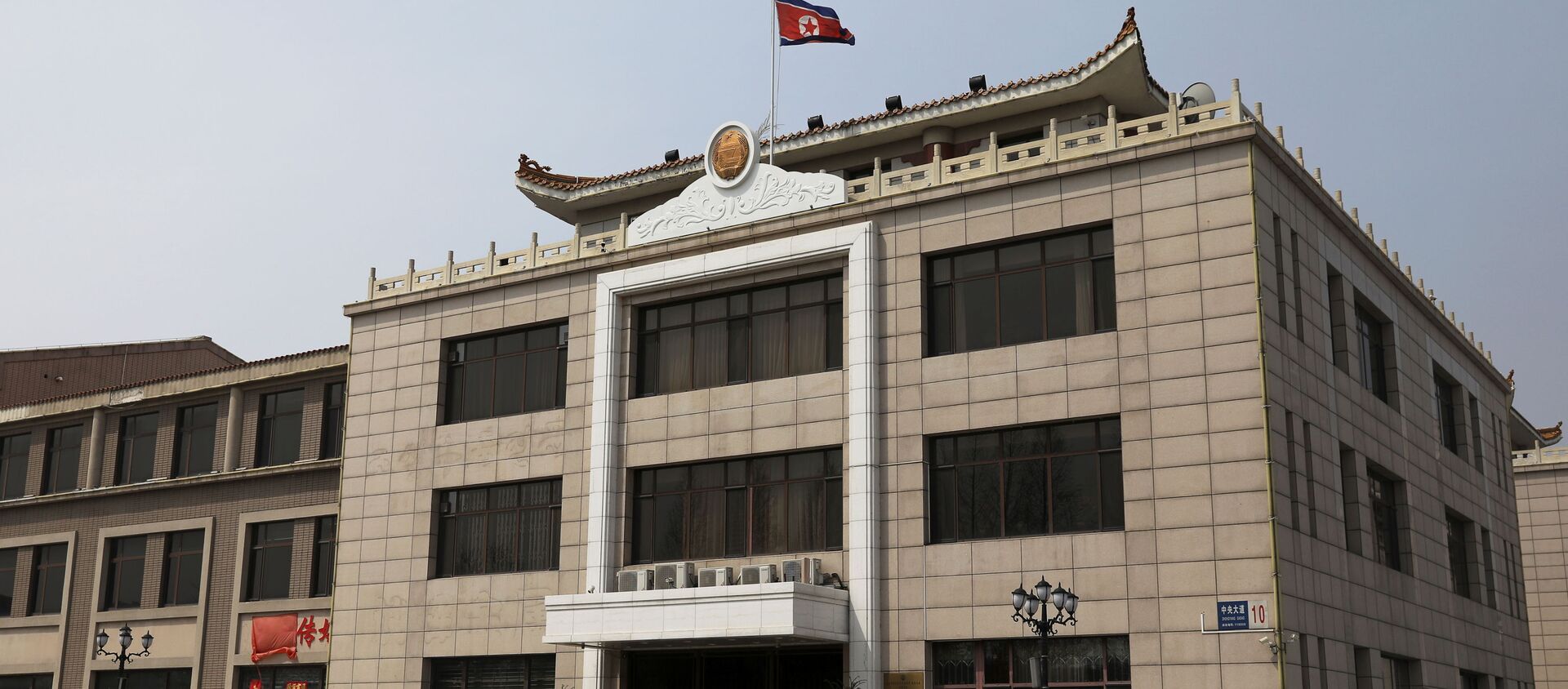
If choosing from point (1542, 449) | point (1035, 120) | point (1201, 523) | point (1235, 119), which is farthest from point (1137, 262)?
point (1542, 449)

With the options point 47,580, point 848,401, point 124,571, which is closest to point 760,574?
point 848,401

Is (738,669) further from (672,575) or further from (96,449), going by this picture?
(96,449)

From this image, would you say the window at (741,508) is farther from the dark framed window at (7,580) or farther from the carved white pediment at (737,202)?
the dark framed window at (7,580)

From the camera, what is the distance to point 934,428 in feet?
91.8

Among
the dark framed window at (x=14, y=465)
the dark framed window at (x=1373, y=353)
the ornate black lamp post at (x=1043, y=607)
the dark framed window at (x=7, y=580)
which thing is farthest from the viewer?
the dark framed window at (x=14, y=465)

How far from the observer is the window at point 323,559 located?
37094 millimetres

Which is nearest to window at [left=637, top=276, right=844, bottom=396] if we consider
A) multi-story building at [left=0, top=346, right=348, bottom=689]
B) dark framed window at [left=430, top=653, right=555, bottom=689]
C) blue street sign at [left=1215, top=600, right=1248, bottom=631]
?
dark framed window at [left=430, top=653, right=555, bottom=689]

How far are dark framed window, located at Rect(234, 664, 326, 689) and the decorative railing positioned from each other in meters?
9.03

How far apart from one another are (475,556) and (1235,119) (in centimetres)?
1775

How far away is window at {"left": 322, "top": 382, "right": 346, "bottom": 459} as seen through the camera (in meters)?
38.2

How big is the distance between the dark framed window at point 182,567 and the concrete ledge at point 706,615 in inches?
564

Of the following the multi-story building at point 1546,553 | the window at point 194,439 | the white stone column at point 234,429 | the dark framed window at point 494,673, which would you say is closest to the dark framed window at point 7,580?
the window at point 194,439

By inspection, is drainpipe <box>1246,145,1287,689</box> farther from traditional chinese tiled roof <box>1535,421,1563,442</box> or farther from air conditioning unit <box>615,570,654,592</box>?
traditional chinese tiled roof <box>1535,421,1563,442</box>

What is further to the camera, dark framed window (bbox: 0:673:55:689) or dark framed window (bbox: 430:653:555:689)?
dark framed window (bbox: 0:673:55:689)
